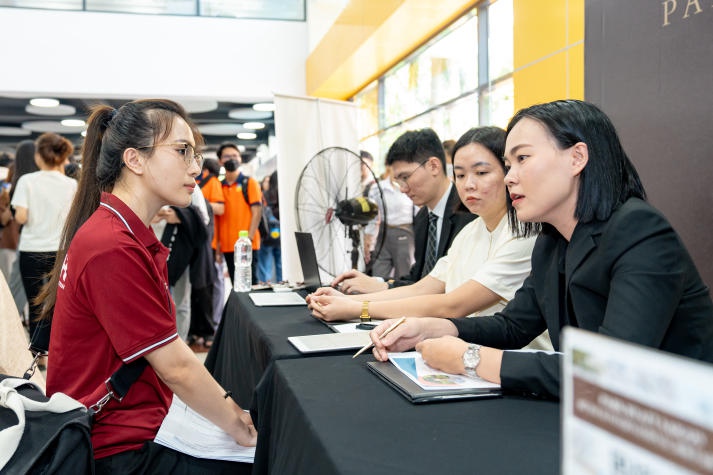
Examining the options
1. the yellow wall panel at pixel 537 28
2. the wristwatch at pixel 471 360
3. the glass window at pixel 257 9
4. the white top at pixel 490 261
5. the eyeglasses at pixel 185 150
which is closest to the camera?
the wristwatch at pixel 471 360

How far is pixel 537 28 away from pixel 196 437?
2980mm

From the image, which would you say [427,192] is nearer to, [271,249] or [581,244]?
[581,244]

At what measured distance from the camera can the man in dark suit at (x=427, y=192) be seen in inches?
95.7

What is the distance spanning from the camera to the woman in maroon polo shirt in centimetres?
116

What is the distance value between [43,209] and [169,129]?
8.85ft

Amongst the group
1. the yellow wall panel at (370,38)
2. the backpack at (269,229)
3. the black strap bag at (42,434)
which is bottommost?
the black strap bag at (42,434)

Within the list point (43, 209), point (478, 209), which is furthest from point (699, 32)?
point (43, 209)

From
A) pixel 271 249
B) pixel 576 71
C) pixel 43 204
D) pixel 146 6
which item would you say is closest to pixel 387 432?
pixel 576 71

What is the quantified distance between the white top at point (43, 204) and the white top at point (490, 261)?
2.60 meters

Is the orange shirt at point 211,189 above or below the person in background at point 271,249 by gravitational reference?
above

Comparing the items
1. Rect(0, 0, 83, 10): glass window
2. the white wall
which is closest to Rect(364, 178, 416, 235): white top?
the white wall

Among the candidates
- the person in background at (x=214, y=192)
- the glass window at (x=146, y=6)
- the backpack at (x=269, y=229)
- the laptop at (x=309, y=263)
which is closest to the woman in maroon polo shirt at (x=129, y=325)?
the laptop at (x=309, y=263)

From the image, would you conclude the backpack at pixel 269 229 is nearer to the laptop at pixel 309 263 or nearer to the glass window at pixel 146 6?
the glass window at pixel 146 6

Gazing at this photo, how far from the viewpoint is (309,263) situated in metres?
2.63
